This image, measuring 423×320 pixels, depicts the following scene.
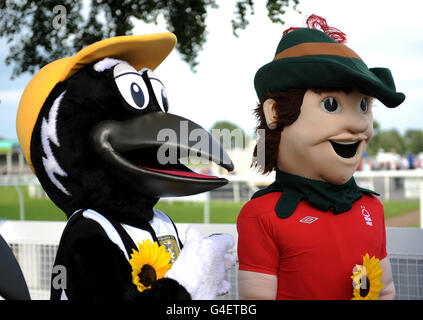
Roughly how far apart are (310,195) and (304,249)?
0.83 ft

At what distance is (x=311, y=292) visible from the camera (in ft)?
6.54

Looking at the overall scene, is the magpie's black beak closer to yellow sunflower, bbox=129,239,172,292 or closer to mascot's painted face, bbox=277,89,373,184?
yellow sunflower, bbox=129,239,172,292

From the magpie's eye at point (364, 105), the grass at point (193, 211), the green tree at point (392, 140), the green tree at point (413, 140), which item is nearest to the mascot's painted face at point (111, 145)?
the magpie's eye at point (364, 105)

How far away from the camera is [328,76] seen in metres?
1.99

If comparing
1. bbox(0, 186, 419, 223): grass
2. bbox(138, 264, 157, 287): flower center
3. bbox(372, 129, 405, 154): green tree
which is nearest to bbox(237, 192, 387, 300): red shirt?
bbox(138, 264, 157, 287): flower center

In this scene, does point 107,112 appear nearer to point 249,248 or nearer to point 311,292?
point 249,248

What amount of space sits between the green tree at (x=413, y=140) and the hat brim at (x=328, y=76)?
7888cm

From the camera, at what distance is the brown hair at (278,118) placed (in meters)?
2.08

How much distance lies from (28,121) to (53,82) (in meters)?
0.21

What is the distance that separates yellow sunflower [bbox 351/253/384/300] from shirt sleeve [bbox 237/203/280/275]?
350 mm

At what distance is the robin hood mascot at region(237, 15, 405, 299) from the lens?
2000 millimetres

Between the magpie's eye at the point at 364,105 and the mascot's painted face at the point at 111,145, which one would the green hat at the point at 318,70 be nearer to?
the magpie's eye at the point at 364,105
